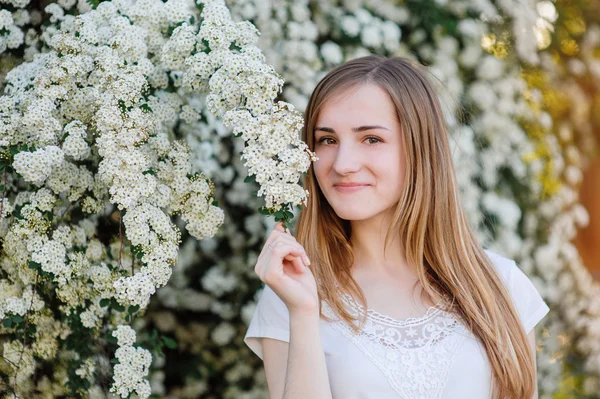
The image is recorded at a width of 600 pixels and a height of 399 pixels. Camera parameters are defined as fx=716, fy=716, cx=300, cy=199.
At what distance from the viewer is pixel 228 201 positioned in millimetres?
2715

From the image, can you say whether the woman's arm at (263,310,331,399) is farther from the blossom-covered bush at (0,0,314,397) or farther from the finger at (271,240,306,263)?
the blossom-covered bush at (0,0,314,397)

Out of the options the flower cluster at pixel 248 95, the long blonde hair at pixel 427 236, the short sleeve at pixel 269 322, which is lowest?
the short sleeve at pixel 269 322

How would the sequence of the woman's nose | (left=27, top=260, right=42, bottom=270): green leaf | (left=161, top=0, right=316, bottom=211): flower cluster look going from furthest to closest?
the woman's nose < (left=27, top=260, right=42, bottom=270): green leaf < (left=161, top=0, right=316, bottom=211): flower cluster

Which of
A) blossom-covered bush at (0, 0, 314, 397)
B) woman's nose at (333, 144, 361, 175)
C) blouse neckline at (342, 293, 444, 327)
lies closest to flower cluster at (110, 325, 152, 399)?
blossom-covered bush at (0, 0, 314, 397)

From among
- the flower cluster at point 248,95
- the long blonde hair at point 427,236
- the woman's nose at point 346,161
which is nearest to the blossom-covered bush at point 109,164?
the flower cluster at point 248,95

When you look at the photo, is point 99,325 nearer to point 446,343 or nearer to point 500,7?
point 446,343

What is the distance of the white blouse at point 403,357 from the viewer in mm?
1795

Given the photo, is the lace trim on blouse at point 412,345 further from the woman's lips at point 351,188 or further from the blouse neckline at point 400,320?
the woman's lips at point 351,188

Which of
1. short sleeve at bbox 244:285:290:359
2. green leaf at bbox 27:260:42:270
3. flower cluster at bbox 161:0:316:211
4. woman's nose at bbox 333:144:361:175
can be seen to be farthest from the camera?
short sleeve at bbox 244:285:290:359

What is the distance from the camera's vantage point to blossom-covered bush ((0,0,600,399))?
65.9 inches

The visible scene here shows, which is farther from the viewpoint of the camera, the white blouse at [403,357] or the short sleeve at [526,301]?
the short sleeve at [526,301]

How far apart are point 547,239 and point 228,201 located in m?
1.58

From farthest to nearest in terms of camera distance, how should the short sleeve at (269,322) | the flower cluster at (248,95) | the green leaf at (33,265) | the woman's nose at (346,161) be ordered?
the short sleeve at (269,322), the woman's nose at (346,161), the green leaf at (33,265), the flower cluster at (248,95)

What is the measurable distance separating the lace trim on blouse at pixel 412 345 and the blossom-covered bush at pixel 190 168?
0.42 metres
